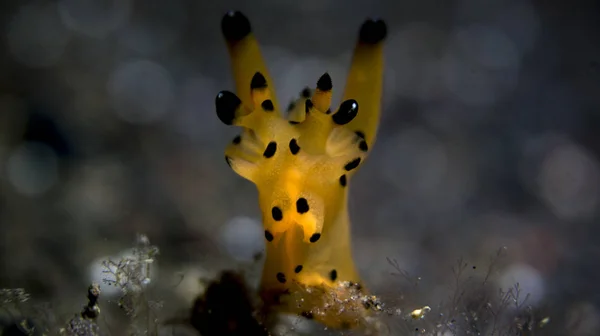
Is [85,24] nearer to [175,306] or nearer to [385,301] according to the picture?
[175,306]

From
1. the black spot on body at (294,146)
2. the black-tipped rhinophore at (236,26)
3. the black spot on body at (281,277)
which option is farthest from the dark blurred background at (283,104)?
the black-tipped rhinophore at (236,26)

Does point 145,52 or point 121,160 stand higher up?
point 145,52

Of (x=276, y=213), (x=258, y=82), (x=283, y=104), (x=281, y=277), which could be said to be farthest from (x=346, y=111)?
(x=283, y=104)

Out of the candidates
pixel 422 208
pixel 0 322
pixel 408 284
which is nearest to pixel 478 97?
pixel 422 208

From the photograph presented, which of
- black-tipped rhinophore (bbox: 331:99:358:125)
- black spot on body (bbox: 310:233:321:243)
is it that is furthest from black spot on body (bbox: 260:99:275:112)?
black spot on body (bbox: 310:233:321:243)

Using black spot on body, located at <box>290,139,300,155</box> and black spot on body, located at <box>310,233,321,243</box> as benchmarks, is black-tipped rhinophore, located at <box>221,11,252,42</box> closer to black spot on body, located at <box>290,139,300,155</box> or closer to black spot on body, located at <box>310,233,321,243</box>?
black spot on body, located at <box>290,139,300,155</box>
